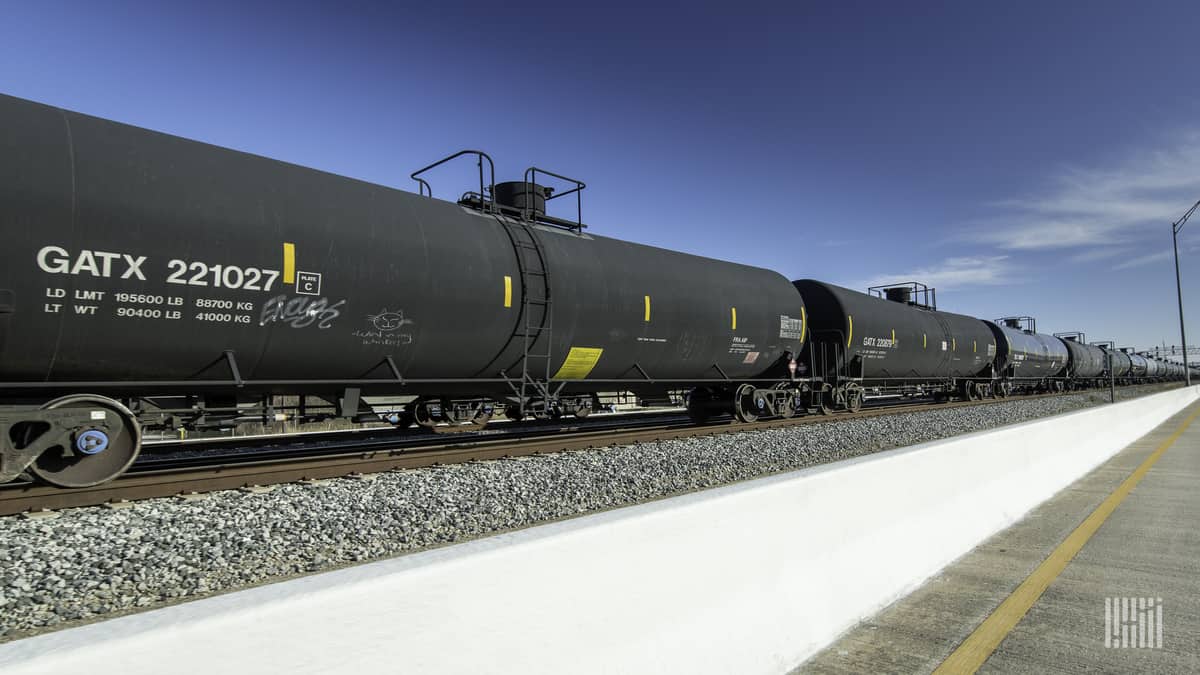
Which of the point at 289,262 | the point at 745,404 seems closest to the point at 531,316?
the point at 289,262

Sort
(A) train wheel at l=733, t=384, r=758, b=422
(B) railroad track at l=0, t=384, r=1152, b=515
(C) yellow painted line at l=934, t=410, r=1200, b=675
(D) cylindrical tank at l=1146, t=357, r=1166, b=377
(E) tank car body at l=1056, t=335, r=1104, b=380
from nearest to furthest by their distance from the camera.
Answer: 1. (C) yellow painted line at l=934, t=410, r=1200, b=675
2. (B) railroad track at l=0, t=384, r=1152, b=515
3. (A) train wheel at l=733, t=384, r=758, b=422
4. (E) tank car body at l=1056, t=335, r=1104, b=380
5. (D) cylindrical tank at l=1146, t=357, r=1166, b=377

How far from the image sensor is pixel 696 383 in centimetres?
1276

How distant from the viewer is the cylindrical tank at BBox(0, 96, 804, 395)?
18.9 feet

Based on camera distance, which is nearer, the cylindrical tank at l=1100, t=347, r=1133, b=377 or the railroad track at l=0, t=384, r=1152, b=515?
the railroad track at l=0, t=384, r=1152, b=515

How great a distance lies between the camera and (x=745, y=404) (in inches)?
564

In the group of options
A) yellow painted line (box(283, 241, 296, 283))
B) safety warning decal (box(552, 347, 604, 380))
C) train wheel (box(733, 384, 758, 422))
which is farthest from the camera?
train wheel (box(733, 384, 758, 422))

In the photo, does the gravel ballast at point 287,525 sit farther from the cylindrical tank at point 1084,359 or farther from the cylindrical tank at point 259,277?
the cylindrical tank at point 1084,359

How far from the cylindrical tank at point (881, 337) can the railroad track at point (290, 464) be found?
4896 millimetres

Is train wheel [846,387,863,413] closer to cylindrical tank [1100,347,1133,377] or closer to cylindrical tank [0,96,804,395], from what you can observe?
cylindrical tank [0,96,804,395]

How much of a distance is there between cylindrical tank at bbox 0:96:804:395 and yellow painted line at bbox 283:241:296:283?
2cm

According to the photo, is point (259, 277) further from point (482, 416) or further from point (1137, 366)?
point (1137, 366)
